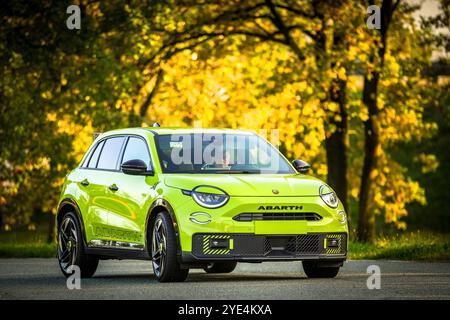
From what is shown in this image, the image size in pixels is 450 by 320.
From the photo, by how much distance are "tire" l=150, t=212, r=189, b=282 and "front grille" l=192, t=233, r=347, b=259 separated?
287 mm

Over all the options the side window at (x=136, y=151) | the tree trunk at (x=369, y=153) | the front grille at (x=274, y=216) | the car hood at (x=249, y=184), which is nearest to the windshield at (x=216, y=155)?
the side window at (x=136, y=151)

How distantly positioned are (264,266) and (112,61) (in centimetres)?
1182

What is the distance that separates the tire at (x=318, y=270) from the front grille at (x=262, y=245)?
786 millimetres

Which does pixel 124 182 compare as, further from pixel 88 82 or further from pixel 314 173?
pixel 314 173

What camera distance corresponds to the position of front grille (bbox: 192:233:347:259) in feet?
42.9

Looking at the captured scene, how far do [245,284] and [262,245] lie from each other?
51 centimetres

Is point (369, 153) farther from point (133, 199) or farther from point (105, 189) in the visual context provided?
point (133, 199)

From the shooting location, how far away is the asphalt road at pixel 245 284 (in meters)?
12.0

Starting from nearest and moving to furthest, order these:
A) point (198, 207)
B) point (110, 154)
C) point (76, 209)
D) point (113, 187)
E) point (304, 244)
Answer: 1. point (198, 207)
2. point (304, 244)
3. point (113, 187)
4. point (110, 154)
5. point (76, 209)

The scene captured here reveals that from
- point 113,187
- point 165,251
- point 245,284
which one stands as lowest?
point 245,284

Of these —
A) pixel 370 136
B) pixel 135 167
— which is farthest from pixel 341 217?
pixel 370 136

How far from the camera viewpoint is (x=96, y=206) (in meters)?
15.0

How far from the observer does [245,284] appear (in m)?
13.4

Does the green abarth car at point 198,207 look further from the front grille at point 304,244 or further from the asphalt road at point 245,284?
the asphalt road at point 245,284
